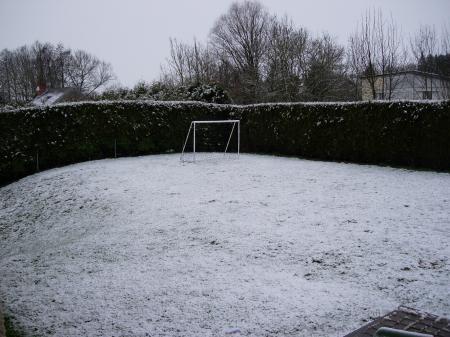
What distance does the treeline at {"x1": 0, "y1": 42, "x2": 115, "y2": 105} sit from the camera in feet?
201

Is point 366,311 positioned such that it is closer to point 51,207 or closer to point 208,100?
point 51,207

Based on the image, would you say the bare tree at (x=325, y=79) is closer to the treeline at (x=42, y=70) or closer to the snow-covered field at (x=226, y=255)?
the snow-covered field at (x=226, y=255)

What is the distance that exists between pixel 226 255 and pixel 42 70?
65852 mm

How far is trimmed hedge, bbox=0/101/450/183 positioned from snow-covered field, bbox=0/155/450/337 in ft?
5.81

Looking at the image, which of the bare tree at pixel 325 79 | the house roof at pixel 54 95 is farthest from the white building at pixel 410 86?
the house roof at pixel 54 95

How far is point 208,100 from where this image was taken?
20359mm

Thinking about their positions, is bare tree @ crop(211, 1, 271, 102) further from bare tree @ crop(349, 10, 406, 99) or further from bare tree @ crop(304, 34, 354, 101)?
bare tree @ crop(349, 10, 406, 99)

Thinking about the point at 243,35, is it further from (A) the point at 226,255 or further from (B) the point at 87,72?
(A) the point at 226,255

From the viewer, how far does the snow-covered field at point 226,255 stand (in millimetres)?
4004

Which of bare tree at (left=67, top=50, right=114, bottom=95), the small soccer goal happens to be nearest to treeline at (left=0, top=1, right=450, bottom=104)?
bare tree at (left=67, top=50, right=114, bottom=95)

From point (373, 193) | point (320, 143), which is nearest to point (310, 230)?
point (373, 193)

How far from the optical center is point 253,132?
16.2 m

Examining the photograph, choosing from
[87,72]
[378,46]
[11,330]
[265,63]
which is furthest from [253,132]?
[87,72]

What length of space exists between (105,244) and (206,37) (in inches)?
1672
